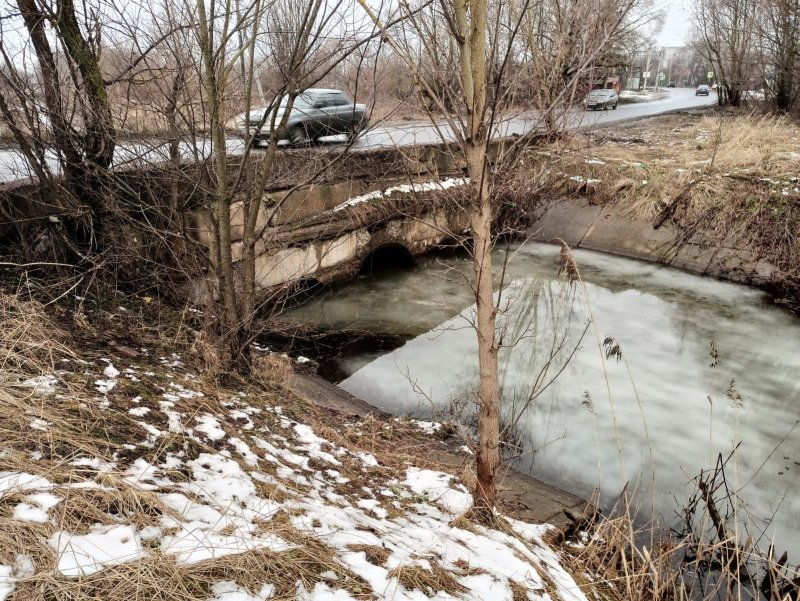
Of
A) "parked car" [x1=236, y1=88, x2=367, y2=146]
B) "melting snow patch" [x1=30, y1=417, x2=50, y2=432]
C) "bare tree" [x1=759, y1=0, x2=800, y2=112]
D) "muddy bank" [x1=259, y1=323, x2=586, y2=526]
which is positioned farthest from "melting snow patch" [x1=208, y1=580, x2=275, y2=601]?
"bare tree" [x1=759, y1=0, x2=800, y2=112]

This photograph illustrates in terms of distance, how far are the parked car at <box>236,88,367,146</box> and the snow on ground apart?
2.49 m

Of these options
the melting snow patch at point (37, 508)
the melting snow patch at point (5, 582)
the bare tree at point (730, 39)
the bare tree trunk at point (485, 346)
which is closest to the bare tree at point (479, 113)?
the bare tree trunk at point (485, 346)

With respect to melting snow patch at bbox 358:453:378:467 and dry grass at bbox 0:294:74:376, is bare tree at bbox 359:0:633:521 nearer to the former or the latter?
melting snow patch at bbox 358:453:378:467

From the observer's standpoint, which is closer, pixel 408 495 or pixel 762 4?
pixel 408 495

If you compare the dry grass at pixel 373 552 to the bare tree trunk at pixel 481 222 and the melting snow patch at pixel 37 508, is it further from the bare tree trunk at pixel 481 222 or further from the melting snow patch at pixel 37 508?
the melting snow patch at pixel 37 508

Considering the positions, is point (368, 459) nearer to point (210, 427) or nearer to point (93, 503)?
point (210, 427)

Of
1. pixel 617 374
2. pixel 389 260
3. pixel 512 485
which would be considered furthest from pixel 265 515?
pixel 389 260

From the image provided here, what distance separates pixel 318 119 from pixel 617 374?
16.0 feet

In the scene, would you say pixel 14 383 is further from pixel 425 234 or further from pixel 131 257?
pixel 425 234

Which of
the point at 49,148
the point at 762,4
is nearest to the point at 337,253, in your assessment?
the point at 49,148

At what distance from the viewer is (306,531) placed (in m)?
2.69

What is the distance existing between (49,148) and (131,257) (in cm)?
138

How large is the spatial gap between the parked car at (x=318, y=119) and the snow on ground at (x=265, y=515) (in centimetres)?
249

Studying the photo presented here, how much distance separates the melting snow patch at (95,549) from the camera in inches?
82.0
